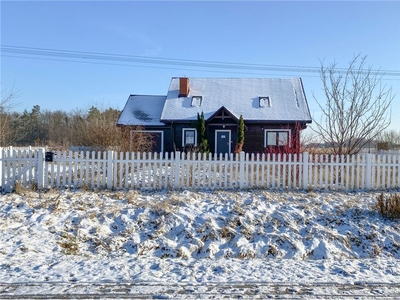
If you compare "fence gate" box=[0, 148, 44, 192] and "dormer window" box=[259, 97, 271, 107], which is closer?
"fence gate" box=[0, 148, 44, 192]

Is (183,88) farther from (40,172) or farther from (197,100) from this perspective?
(40,172)

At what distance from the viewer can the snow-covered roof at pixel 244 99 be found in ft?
62.1

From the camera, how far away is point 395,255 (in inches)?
198

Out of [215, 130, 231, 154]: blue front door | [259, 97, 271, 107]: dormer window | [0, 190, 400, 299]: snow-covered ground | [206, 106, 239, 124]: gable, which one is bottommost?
[0, 190, 400, 299]: snow-covered ground

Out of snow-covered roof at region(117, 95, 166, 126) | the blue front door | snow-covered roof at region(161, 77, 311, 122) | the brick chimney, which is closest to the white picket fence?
snow-covered roof at region(161, 77, 311, 122)

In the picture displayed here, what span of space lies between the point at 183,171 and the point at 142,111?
1367 centimetres

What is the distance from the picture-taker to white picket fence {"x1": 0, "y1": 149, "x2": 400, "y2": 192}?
27.0 ft

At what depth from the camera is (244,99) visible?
20578mm

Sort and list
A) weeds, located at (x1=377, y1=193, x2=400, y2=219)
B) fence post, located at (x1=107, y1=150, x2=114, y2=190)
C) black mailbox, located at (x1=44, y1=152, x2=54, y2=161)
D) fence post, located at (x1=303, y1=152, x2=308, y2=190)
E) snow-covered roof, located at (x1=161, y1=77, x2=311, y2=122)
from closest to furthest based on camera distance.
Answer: weeds, located at (x1=377, y1=193, x2=400, y2=219) → black mailbox, located at (x1=44, y1=152, x2=54, y2=161) → fence post, located at (x1=107, y1=150, x2=114, y2=190) → fence post, located at (x1=303, y1=152, x2=308, y2=190) → snow-covered roof, located at (x1=161, y1=77, x2=311, y2=122)

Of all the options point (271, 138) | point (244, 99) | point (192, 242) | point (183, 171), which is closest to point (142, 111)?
point (244, 99)

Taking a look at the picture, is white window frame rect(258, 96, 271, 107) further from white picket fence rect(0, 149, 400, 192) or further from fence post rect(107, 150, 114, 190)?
fence post rect(107, 150, 114, 190)

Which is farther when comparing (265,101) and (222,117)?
(265,101)

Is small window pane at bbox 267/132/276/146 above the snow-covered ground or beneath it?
above

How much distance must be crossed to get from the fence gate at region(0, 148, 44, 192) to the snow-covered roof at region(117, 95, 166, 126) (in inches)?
436
